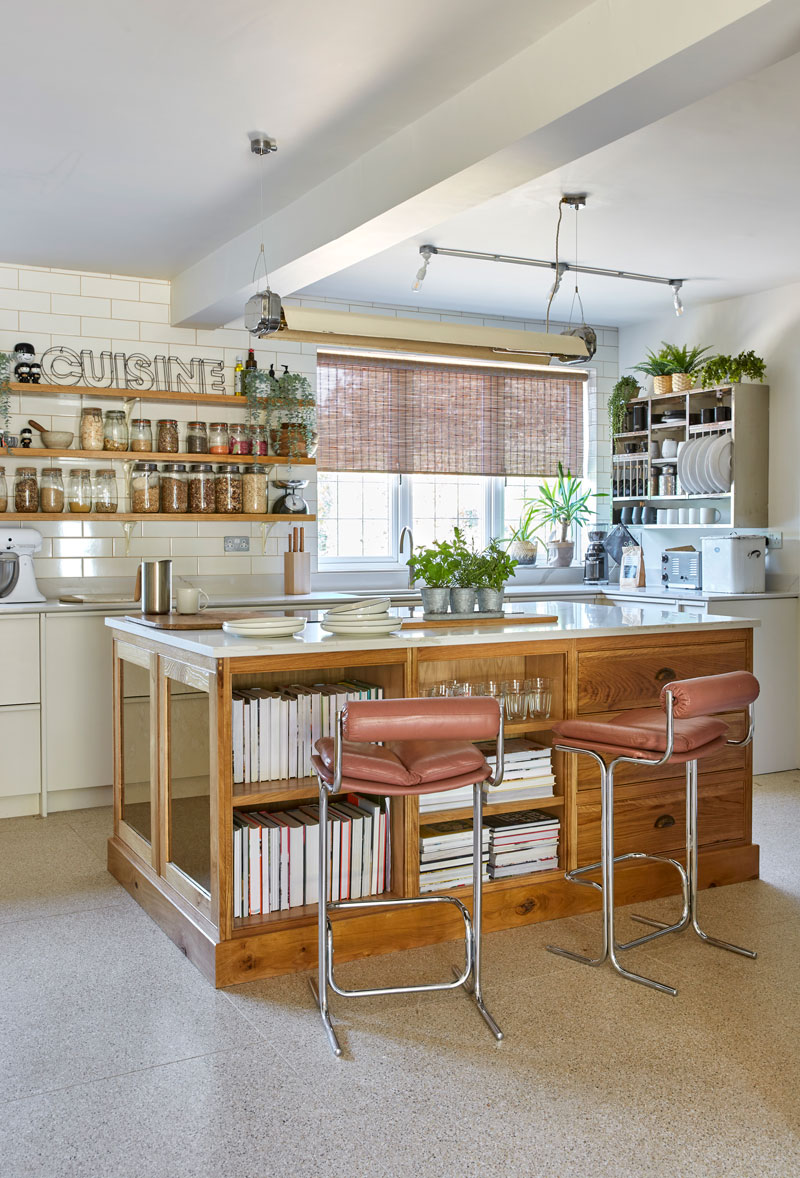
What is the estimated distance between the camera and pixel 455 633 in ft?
10.5

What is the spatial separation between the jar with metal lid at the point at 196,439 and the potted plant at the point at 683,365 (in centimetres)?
274

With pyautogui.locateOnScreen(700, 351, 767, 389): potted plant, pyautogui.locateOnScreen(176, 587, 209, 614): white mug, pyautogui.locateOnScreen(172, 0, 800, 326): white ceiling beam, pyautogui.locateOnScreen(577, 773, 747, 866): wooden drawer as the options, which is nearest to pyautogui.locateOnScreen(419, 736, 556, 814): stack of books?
pyautogui.locateOnScreen(577, 773, 747, 866): wooden drawer

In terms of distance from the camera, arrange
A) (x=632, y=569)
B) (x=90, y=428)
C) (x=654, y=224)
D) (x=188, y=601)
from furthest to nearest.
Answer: (x=632, y=569), (x=90, y=428), (x=654, y=224), (x=188, y=601)

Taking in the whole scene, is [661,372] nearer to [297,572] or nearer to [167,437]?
[297,572]

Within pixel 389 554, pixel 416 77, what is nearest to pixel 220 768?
pixel 416 77

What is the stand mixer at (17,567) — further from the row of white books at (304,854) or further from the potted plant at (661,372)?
the potted plant at (661,372)

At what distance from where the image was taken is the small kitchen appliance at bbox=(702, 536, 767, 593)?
5.48 m

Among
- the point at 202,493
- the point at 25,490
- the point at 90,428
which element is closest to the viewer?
the point at 25,490

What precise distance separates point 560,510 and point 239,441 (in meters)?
2.32

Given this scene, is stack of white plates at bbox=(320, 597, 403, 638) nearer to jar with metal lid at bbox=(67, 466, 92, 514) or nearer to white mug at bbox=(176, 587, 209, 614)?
white mug at bbox=(176, 587, 209, 614)

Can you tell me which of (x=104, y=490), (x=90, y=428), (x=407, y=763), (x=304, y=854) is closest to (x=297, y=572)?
(x=104, y=490)

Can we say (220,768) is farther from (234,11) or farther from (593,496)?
(593,496)

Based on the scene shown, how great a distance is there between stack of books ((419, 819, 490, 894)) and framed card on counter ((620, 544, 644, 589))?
3351 millimetres

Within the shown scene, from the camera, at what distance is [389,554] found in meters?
6.36
